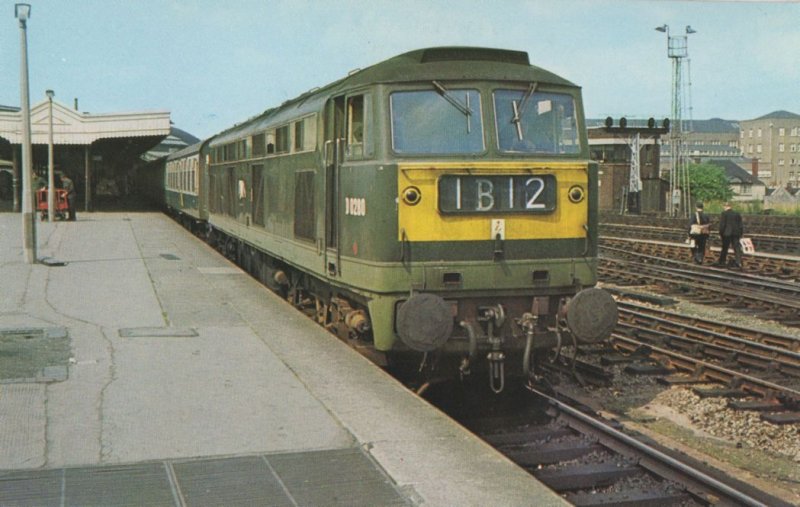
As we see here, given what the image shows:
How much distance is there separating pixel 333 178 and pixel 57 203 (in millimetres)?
25720

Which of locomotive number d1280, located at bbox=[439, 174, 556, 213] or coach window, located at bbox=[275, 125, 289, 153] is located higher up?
coach window, located at bbox=[275, 125, 289, 153]

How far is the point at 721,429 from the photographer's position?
8.72 metres

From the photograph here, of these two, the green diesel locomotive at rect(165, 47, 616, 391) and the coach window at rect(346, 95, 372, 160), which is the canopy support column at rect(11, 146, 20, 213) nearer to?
the green diesel locomotive at rect(165, 47, 616, 391)

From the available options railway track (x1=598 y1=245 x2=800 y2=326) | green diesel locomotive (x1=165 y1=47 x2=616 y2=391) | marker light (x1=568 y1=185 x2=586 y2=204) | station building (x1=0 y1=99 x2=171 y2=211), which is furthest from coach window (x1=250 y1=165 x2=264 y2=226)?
station building (x1=0 y1=99 x2=171 y2=211)

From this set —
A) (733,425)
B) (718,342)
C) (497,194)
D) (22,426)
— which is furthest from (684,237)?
(22,426)

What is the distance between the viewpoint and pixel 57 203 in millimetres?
32062

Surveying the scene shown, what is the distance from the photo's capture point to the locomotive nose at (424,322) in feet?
25.2

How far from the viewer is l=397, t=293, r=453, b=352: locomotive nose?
7.69 m

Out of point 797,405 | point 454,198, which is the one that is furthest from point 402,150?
point 797,405

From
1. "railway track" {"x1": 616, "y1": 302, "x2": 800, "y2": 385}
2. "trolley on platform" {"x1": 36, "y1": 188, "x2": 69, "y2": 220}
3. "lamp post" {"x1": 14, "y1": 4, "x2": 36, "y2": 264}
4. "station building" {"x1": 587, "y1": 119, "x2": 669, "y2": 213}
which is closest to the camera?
"railway track" {"x1": 616, "y1": 302, "x2": 800, "y2": 385}

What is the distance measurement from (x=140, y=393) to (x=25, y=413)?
0.99 metres

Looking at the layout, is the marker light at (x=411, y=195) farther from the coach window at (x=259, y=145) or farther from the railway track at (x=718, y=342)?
the coach window at (x=259, y=145)

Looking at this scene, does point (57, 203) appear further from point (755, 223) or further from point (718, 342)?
point (755, 223)

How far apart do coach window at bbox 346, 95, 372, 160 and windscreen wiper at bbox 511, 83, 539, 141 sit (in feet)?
4.61
